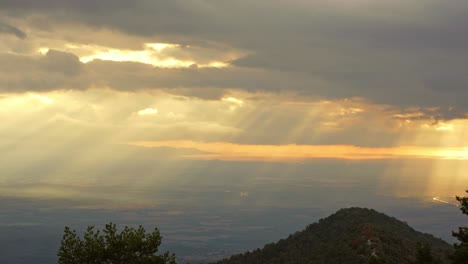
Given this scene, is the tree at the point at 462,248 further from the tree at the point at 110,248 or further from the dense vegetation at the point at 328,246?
the tree at the point at 110,248

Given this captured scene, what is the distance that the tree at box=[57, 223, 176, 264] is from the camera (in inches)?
1686

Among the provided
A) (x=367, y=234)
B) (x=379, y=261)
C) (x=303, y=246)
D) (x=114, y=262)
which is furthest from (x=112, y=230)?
(x=303, y=246)

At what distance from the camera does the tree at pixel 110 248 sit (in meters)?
42.8

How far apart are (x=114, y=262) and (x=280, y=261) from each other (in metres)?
49.2

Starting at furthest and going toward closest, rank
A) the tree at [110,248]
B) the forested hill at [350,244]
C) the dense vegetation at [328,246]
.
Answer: the forested hill at [350,244] < the dense vegetation at [328,246] < the tree at [110,248]

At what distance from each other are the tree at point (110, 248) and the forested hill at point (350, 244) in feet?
103

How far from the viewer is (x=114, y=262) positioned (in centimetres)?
4325

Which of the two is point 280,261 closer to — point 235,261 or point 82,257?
point 235,261

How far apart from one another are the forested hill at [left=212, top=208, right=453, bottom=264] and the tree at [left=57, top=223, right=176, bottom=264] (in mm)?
31459

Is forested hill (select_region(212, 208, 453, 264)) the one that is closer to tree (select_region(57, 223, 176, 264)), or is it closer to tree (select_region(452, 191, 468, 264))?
tree (select_region(452, 191, 468, 264))

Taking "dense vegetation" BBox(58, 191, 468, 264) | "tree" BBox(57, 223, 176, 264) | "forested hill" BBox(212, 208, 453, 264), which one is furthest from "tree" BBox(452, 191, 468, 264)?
"tree" BBox(57, 223, 176, 264)

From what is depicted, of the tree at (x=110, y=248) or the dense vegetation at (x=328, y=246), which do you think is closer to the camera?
the tree at (x=110, y=248)

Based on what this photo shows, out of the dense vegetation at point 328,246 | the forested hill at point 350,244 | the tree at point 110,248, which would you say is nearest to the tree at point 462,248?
the dense vegetation at point 328,246

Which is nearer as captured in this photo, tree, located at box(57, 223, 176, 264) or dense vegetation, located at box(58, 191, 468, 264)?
tree, located at box(57, 223, 176, 264)
